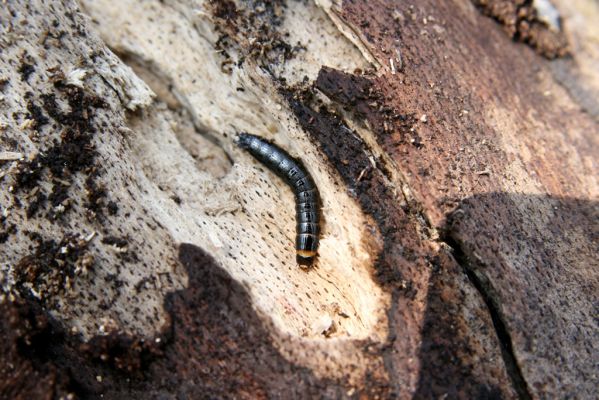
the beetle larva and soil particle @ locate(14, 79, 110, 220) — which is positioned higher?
the beetle larva

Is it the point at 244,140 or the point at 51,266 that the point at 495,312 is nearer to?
the point at 244,140

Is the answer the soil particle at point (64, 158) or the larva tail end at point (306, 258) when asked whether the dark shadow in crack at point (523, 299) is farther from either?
the soil particle at point (64, 158)

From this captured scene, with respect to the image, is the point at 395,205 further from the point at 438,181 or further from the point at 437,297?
the point at 437,297

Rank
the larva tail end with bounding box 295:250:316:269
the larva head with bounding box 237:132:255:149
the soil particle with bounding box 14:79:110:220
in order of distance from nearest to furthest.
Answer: the soil particle with bounding box 14:79:110:220 → the larva tail end with bounding box 295:250:316:269 → the larva head with bounding box 237:132:255:149

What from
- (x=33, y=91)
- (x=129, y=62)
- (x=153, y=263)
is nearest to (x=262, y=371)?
(x=153, y=263)

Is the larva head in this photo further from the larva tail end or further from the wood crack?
the wood crack

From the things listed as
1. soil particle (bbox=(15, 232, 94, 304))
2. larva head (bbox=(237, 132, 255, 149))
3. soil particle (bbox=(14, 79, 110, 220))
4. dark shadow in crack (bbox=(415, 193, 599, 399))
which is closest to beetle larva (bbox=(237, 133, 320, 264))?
larva head (bbox=(237, 132, 255, 149))
